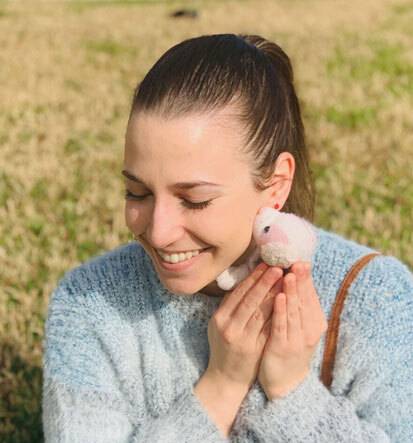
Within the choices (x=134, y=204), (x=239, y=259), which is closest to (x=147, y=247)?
(x=134, y=204)

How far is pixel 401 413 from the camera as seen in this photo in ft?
11.3

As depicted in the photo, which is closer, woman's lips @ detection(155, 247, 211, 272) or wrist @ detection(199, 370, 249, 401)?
woman's lips @ detection(155, 247, 211, 272)

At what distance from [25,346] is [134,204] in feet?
8.15

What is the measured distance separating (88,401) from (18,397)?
5.55 ft

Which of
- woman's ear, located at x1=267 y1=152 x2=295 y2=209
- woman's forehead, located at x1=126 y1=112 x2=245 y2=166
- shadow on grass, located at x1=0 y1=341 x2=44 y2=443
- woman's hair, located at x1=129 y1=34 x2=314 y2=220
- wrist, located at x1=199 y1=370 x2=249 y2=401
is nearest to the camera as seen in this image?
woman's forehead, located at x1=126 y1=112 x2=245 y2=166

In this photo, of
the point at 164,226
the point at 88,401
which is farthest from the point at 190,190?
the point at 88,401

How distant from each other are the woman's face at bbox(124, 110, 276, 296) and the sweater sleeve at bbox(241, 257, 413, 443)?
68cm

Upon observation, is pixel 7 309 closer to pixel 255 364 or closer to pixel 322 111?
pixel 255 364

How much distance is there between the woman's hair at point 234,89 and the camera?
123 inches

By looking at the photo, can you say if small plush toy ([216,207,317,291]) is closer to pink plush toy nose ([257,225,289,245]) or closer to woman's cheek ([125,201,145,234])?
pink plush toy nose ([257,225,289,245])

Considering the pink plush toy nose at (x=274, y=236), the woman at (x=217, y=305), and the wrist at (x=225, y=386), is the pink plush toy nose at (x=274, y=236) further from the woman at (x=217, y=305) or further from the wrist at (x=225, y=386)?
the wrist at (x=225, y=386)

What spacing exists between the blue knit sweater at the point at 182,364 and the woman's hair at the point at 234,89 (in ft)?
2.10

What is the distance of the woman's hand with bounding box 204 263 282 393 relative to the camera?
10.3ft

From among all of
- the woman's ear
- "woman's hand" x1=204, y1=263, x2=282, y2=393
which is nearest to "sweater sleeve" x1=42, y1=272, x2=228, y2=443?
"woman's hand" x1=204, y1=263, x2=282, y2=393
